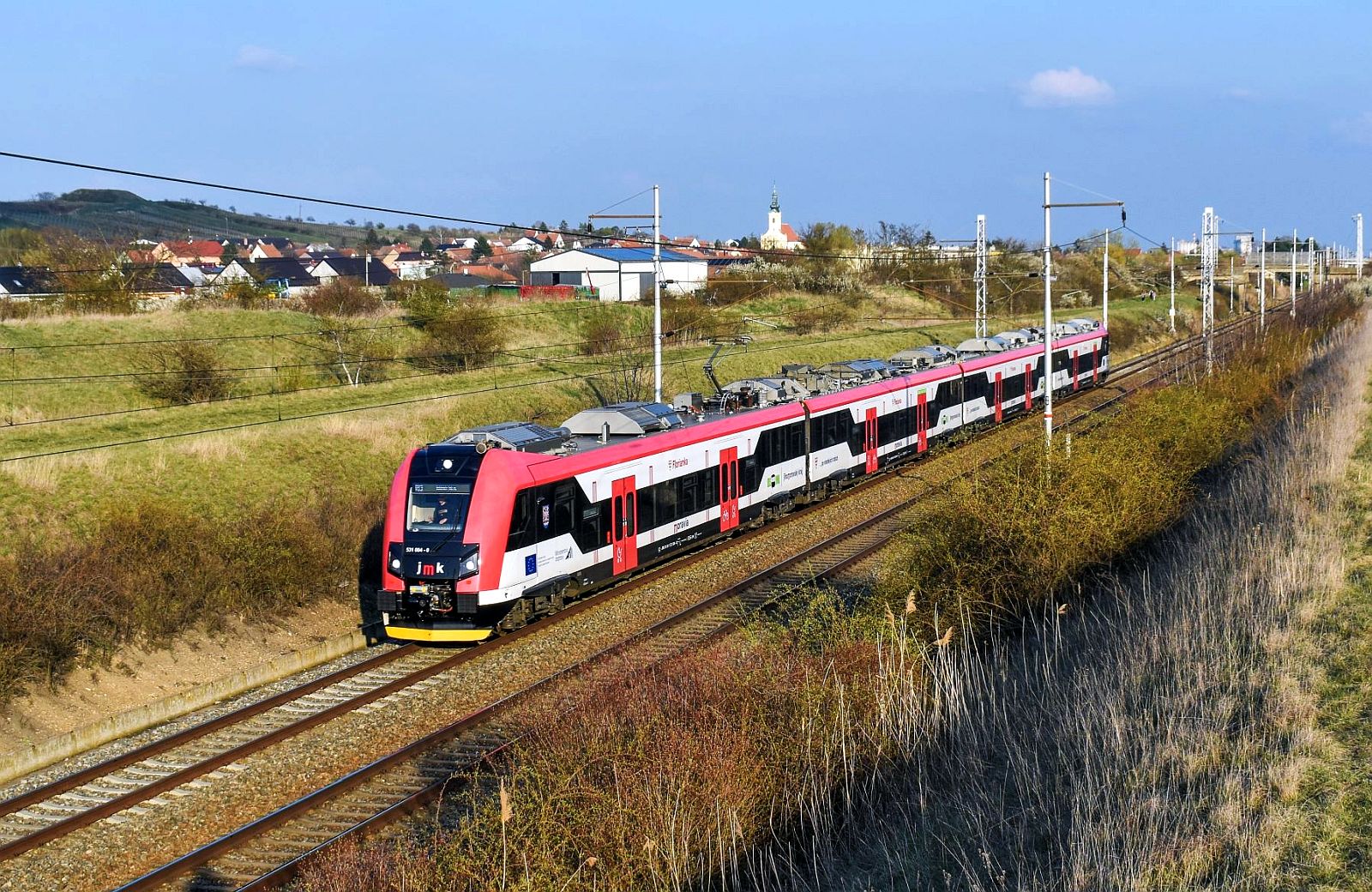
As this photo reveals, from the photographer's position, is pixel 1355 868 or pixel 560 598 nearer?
pixel 1355 868

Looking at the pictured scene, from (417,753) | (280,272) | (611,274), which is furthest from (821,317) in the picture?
(417,753)

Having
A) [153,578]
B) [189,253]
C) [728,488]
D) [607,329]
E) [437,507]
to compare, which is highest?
[189,253]

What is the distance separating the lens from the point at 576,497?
19062 mm

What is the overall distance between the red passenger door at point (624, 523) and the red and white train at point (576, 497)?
0.03 metres

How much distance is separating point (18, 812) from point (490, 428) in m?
8.52

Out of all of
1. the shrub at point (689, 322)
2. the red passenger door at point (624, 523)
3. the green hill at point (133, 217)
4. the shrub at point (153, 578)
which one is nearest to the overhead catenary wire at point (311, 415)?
the shrub at point (153, 578)

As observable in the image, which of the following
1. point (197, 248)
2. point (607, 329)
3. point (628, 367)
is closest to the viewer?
point (628, 367)

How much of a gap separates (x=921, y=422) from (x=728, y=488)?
39.4ft

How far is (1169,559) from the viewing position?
62.6ft

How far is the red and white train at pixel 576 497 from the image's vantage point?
57.3 ft

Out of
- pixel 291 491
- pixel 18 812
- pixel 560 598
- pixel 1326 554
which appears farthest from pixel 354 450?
pixel 1326 554

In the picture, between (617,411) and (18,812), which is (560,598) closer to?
(617,411)

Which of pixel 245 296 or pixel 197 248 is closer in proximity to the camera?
pixel 245 296

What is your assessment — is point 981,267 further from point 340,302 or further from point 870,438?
point 340,302
